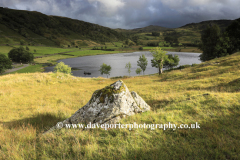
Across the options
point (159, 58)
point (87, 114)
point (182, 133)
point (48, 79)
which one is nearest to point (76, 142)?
point (87, 114)

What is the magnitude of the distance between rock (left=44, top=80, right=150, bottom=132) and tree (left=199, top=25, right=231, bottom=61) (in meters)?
65.3

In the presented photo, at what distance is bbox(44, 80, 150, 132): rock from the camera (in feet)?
21.0

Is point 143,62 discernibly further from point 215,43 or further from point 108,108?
point 108,108

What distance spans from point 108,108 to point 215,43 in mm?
73476

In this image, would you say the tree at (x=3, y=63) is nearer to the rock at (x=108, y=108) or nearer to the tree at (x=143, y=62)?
the tree at (x=143, y=62)

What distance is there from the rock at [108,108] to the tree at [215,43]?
2573 inches

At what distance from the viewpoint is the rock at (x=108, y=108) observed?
21.0 ft

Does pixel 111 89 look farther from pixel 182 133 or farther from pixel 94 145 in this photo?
pixel 182 133

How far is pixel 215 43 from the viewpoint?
59.9m

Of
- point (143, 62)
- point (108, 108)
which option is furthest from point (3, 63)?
point (108, 108)

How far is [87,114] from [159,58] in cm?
5281

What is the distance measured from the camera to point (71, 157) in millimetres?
3877

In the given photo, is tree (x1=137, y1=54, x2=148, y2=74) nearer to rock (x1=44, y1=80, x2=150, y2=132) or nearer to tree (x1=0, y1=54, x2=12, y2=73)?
rock (x1=44, y1=80, x2=150, y2=132)

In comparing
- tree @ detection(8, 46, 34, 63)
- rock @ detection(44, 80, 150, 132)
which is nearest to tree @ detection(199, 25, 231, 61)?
rock @ detection(44, 80, 150, 132)
